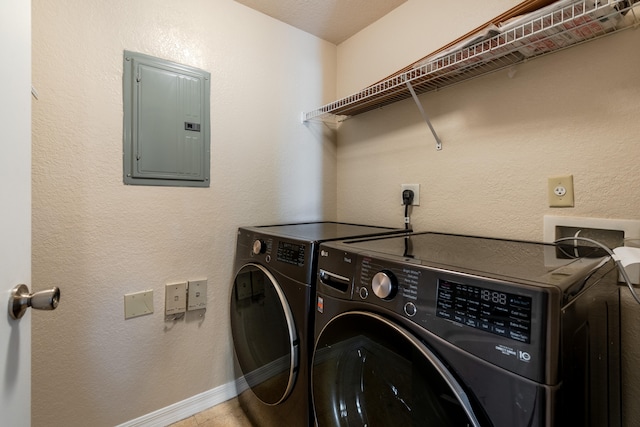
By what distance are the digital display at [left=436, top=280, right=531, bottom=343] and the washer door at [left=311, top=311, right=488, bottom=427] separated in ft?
0.35

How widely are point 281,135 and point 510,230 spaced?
4.04ft

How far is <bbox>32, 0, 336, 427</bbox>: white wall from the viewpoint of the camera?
1.12 m

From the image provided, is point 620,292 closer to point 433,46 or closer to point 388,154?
point 388,154

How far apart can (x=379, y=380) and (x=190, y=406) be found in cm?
117

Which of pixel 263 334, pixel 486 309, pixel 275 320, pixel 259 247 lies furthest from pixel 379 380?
pixel 259 247

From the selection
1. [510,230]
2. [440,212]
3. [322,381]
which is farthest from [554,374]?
[440,212]

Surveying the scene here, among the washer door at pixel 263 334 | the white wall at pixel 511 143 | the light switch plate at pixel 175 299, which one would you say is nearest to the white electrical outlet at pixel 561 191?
the white wall at pixel 511 143

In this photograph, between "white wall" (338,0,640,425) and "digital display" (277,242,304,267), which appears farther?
"digital display" (277,242,304,267)

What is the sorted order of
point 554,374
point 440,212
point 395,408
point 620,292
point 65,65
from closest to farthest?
point 554,374, point 395,408, point 620,292, point 65,65, point 440,212

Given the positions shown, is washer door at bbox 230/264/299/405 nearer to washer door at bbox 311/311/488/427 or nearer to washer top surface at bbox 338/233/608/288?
washer door at bbox 311/311/488/427

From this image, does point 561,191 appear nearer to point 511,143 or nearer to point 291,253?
point 511,143

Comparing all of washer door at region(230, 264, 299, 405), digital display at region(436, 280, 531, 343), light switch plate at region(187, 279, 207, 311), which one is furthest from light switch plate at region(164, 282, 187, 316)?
digital display at region(436, 280, 531, 343)

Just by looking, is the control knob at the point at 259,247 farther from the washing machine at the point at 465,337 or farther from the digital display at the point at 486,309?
the digital display at the point at 486,309

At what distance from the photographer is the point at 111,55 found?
1.21 metres
